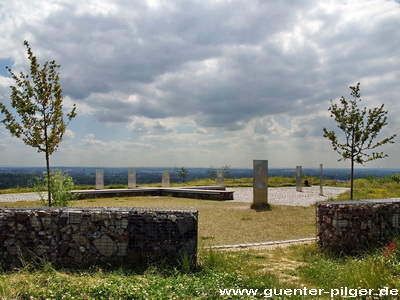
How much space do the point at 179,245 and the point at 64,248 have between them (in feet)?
5.93

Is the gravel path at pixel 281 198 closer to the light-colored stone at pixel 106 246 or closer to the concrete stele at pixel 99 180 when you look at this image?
the concrete stele at pixel 99 180

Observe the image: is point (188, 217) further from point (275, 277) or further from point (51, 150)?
point (51, 150)

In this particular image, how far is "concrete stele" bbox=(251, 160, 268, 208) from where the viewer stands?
14.4 meters

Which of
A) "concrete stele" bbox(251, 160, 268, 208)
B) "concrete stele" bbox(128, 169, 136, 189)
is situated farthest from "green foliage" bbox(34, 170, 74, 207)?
"concrete stele" bbox(128, 169, 136, 189)

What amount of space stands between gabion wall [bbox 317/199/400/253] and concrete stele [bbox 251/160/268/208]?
7.52 metres

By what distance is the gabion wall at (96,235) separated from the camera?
5719mm

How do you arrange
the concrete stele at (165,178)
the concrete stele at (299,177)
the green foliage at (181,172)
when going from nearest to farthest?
the concrete stele at (299,177) < the concrete stele at (165,178) < the green foliage at (181,172)

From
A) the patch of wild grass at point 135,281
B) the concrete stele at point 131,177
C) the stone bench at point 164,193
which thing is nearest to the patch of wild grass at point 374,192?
the stone bench at point 164,193

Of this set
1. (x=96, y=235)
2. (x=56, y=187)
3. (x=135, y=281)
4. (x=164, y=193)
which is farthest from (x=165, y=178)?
(x=135, y=281)

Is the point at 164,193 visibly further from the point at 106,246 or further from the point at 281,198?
the point at 106,246

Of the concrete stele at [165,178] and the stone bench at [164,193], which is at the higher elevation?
the concrete stele at [165,178]

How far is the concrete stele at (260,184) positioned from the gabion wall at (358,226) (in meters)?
7.52

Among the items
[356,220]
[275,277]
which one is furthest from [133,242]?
[356,220]

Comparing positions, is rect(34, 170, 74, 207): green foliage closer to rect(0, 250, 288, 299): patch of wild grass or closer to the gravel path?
rect(0, 250, 288, 299): patch of wild grass
